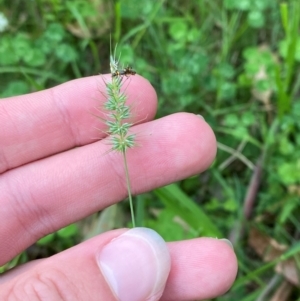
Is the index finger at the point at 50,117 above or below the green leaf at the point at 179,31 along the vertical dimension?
below

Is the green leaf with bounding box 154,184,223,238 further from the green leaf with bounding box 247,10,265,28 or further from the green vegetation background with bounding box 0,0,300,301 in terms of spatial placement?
the green leaf with bounding box 247,10,265,28

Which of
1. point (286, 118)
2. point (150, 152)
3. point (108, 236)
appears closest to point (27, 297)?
point (108, 236)

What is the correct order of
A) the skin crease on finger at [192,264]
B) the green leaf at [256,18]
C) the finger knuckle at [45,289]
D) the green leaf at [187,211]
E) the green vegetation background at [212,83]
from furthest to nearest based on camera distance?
1. the green leaf at [256,18]
2. the green vegetation background at [212,83]
3. the green leaf at [187,211]
4. the skin crease on finger at [192,264]
5. the finger knuckle at [45,289]

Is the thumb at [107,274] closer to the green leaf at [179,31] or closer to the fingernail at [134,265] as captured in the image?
the fingernail at [134,265]

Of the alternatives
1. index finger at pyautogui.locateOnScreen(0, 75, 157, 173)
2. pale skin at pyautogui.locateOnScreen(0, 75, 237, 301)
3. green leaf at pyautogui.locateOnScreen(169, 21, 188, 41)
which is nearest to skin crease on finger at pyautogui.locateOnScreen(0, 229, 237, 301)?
pale skin at pyautogui.locateOnScreen(0, 75, 237, 301)

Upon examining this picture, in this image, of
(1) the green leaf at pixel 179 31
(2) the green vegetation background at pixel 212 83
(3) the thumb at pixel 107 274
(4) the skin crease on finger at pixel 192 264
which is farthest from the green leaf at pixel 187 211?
(1) the green leaf at pixel 179 31

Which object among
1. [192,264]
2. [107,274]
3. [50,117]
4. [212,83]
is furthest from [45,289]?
[212,83]

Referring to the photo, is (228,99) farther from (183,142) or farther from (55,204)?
(55,204)
